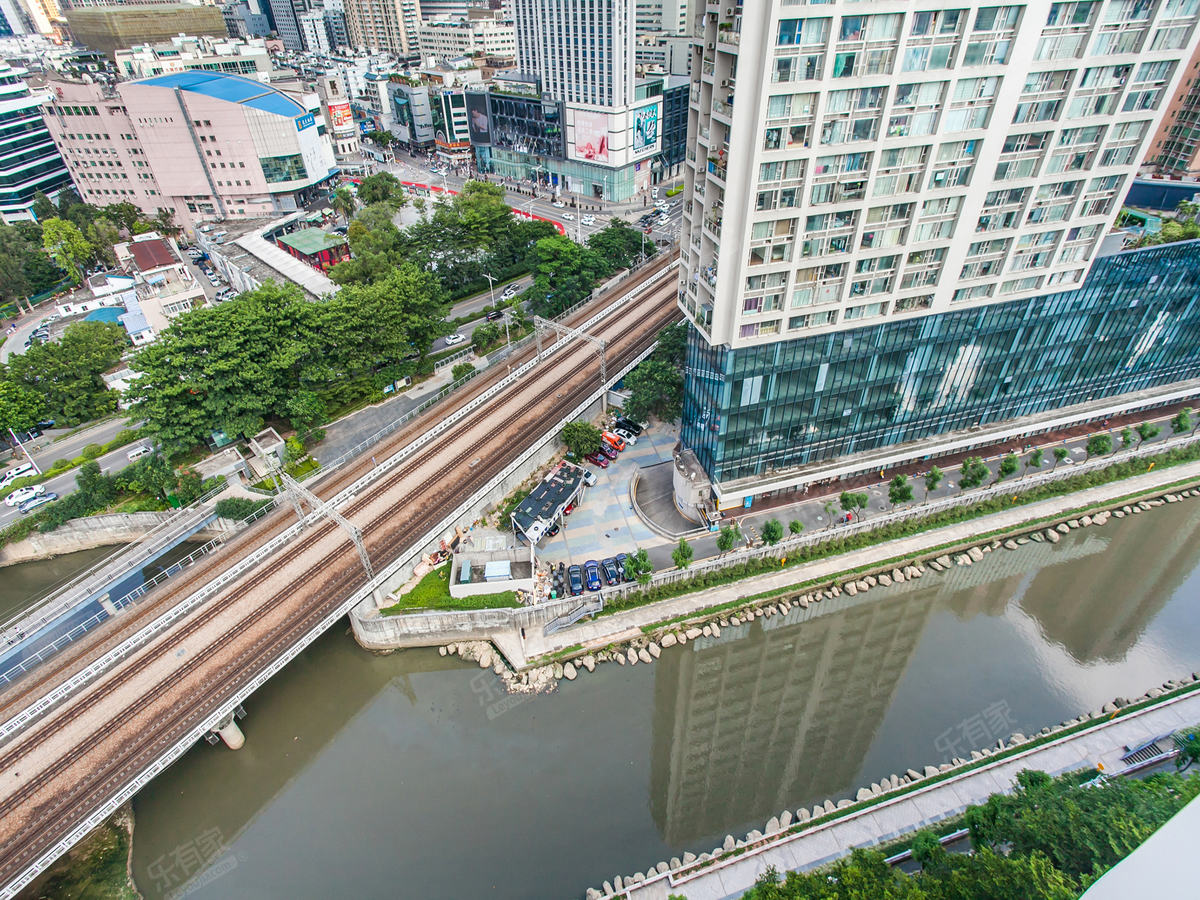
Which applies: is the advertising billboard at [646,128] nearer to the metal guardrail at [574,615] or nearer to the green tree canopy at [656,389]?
the green tree canopy at [656,389]

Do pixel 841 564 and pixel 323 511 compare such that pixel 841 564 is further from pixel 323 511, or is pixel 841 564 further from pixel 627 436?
pixel 323 511

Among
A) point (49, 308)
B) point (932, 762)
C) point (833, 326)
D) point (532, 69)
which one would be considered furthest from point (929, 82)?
point (49, 308)

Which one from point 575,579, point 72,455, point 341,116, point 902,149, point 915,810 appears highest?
point 902,149

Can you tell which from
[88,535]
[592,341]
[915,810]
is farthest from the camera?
[592,341]

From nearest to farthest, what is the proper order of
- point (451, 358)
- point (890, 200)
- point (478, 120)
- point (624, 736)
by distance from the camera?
point (890, 200) → point (624, 736) → point (451, 358) → point (478, 120)

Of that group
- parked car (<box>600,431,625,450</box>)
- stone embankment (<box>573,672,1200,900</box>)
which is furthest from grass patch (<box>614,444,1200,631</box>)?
parked car (<box>600,431,625,450</box>)

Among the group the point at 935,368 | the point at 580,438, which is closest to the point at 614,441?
the point at 580,438

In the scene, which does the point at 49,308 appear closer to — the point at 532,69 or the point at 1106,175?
the point at 532,69
